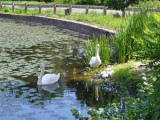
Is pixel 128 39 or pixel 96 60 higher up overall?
pixel 128 39

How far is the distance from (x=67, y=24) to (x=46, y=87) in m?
13.2

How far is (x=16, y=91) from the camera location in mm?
8703

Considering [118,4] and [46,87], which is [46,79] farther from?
[118,4]

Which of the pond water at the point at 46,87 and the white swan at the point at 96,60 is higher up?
the white swan at the point at 96,60

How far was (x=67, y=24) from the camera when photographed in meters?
22.2

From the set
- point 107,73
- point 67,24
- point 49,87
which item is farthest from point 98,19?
point 49,87

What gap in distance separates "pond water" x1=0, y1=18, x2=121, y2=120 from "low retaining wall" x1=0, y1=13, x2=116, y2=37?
1.87m

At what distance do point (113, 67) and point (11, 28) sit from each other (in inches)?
498

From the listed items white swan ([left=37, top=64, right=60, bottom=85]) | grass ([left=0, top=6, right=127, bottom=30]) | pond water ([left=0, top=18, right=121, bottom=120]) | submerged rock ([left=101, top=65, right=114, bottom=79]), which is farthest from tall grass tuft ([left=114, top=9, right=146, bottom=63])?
grass ([left=0, top=6, right=127, bottom=30])

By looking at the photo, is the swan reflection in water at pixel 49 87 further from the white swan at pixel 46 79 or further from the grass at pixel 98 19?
Result: the grass at pixel 98 19

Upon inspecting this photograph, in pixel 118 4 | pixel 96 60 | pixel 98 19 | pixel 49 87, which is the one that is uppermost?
pixel 118 4

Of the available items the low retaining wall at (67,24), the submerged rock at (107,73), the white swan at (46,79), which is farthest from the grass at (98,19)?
the white swan at (46,79)

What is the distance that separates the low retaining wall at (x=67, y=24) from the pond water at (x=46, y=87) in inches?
73.7

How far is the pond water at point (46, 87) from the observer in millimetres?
7547
